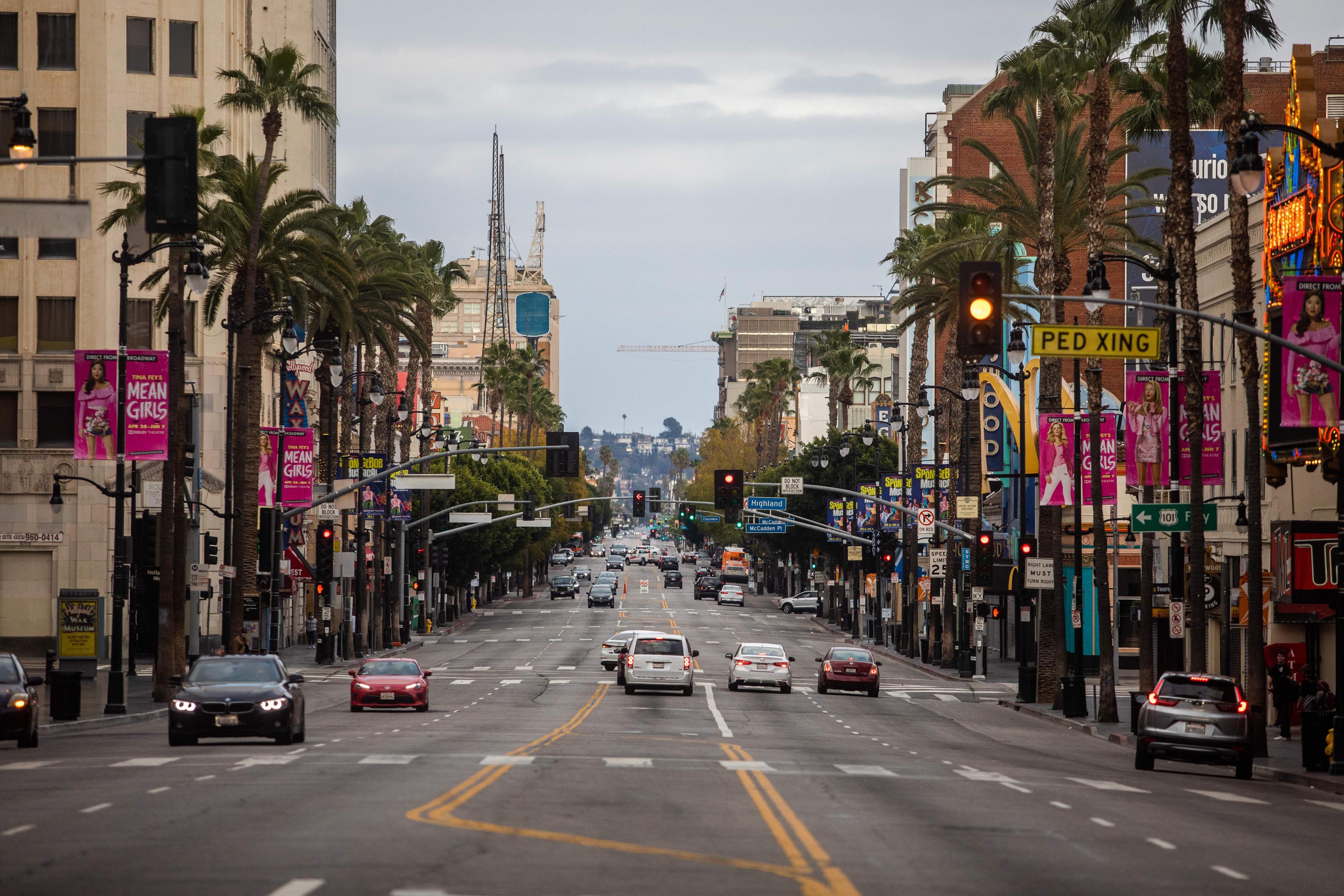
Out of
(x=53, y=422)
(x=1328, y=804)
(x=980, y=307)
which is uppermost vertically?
(x=53, y=422)

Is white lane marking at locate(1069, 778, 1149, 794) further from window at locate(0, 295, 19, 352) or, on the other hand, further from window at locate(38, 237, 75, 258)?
window at locate(0, 295, 19, 352)

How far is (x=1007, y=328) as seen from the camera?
88062mm

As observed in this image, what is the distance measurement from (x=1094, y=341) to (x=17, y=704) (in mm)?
17641

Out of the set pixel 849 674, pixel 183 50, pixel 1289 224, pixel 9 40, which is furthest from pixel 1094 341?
pixel 9 40

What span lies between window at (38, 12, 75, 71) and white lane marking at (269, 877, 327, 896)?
60.8 m

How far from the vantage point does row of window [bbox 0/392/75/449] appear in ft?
218

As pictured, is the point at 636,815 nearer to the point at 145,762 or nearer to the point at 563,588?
the point at 145,762

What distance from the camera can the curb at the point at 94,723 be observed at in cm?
3422

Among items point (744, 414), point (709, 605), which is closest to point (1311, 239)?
point (709, 605)

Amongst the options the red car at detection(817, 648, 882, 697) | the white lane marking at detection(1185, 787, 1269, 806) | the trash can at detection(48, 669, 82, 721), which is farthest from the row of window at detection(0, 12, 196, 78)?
the white lane marking at detection(1185, 787, 1269, 806)

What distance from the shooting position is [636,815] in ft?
60.1

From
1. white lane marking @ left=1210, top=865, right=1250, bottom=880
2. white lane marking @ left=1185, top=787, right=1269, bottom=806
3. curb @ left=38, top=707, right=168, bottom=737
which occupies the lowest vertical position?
curb @ left=38, top=707, right=168, bottom=737

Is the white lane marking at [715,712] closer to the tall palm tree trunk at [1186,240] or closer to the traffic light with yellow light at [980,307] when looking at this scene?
the tall palm tree trunk at [1186,240]

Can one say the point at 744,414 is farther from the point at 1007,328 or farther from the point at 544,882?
the point at 544,882
